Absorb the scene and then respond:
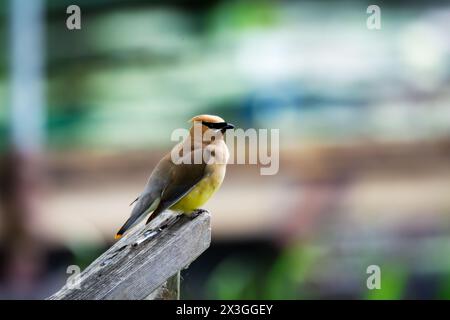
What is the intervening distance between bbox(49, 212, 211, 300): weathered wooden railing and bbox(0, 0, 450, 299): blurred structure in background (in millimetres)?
3519

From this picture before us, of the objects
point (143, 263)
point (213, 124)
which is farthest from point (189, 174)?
point (143, 263)

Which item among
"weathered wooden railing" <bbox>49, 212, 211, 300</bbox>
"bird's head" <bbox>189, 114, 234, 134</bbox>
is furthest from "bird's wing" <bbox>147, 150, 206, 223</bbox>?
"weathered wooden railing" <bbox>49, 212, 211, 300</bbox>

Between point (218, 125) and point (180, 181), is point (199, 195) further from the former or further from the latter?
point (218, 125)

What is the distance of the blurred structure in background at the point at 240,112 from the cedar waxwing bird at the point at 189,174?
247 cm

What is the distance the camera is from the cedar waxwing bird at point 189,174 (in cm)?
347

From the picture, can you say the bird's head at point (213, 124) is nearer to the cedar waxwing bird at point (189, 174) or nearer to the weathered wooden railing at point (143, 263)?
the cedar waxwing bird at point (189, 174)

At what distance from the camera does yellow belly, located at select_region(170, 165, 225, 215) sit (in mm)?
3424

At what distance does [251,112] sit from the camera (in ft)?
21.8

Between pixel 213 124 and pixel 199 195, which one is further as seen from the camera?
pixel 213 124

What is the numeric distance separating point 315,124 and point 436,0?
1177 mm

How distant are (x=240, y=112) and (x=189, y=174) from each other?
9.53 ft

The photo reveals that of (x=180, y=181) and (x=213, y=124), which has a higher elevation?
(x=213, y=124)

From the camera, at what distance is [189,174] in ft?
12.3

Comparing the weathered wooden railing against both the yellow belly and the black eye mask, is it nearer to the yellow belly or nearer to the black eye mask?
the yellow belly
